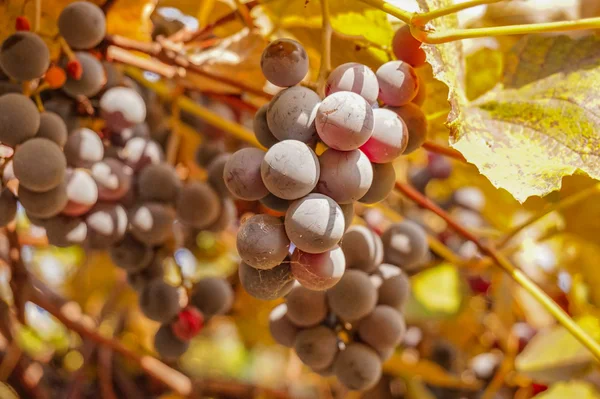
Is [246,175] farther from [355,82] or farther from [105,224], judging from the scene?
A: [105,224]

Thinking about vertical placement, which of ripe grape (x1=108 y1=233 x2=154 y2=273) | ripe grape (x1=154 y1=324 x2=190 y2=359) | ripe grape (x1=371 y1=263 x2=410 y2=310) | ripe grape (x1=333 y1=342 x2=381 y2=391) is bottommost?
ripe grape (x1=154 y1=324 x2=190 y2=359)

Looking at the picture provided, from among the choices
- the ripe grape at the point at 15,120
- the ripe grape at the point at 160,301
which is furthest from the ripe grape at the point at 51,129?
the ripe grape at the point at 160,301

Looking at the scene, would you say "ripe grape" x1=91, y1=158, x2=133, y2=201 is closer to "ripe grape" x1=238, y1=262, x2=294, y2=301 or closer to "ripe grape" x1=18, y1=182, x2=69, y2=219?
"ripe grape" x1=18, y1=182, x2=69, y2=219

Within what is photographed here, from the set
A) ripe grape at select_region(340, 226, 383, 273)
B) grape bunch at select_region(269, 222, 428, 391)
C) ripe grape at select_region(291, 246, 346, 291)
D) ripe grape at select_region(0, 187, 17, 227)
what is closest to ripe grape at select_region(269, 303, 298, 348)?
grape bunch at select_region(269, 222, 428, 391)

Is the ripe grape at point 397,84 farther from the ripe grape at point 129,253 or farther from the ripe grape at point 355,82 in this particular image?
the ripe grape at point 129,253

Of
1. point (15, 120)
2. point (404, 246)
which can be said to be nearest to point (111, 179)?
point (15, 120)

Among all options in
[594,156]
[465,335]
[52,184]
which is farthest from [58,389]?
[594,156]

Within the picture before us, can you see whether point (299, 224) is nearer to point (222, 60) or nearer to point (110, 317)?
point (222, 60)
